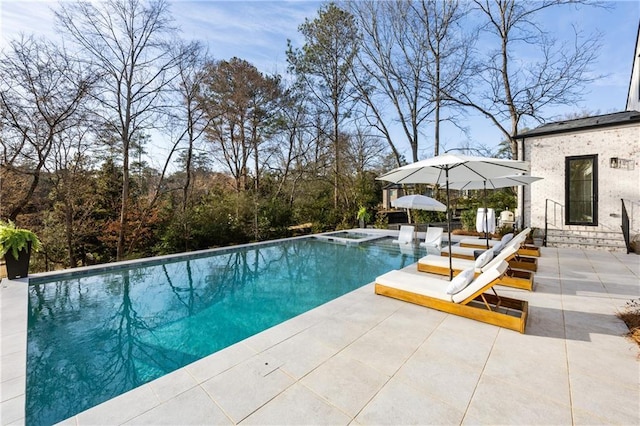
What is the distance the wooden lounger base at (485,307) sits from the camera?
136 inches

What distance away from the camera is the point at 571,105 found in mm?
11945

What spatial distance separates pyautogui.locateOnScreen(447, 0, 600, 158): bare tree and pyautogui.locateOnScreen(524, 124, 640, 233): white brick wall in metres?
2.52

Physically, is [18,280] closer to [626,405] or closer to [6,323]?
[6,323]

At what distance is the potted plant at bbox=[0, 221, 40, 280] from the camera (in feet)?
18.2

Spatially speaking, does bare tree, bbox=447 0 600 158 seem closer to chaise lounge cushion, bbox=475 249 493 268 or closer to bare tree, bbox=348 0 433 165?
bare tree, bbox=348 0 433 165

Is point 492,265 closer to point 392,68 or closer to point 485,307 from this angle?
point 485,307

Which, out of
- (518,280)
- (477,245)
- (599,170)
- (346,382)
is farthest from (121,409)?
(599,170)

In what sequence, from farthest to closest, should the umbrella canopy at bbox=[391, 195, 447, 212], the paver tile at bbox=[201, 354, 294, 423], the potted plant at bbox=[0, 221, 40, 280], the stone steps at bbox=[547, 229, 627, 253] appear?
the umbrella canopy at bbox=[391, 195, 447, 212] → the stone steps at bbox=[547, 229, 627, 253] → the potted plant at bbox=[0, 221, 40, 280] → the paver tile at bbox=[201, 354, 294, 423]

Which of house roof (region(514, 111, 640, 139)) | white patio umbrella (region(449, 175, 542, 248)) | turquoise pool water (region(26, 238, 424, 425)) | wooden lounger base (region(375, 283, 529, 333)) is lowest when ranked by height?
turquoise pool water (region(26, 238, 424, 425))

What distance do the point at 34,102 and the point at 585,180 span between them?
1725 centimetres

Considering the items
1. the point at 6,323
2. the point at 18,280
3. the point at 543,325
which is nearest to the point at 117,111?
the point at 18,280

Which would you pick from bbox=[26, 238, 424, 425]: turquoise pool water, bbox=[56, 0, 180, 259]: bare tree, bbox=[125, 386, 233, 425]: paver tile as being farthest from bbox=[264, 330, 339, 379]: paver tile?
bbox=[56, 0, 180, 259]: bare tree

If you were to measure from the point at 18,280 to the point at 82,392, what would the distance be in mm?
4975

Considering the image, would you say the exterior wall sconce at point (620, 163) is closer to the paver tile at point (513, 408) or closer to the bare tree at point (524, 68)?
the bare tree at point (524, 68)
